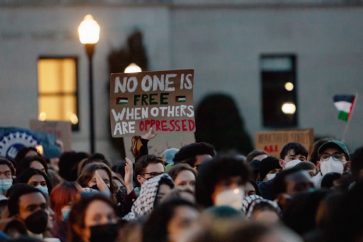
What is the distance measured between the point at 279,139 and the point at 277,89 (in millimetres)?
15605

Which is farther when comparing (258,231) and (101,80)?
(101,80)

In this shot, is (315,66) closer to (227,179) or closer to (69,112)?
(69,112)

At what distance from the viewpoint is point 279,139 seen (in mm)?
21656

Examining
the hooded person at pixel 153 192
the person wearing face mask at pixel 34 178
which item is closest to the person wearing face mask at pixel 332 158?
the person wearing face mask at pixel 34 178

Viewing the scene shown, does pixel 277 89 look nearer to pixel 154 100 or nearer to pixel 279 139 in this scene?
pixel 279 139

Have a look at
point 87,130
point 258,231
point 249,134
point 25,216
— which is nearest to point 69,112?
point 87,130

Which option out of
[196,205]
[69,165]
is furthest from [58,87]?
[196,205]

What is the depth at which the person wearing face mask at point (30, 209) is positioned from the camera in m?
9.90

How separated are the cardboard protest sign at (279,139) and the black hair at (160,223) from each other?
13408 mm

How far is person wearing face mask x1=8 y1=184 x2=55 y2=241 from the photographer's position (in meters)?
9.90

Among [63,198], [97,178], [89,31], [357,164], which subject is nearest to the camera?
[357,164]

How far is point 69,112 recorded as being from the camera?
1396 inches

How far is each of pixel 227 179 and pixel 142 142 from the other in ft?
18.8

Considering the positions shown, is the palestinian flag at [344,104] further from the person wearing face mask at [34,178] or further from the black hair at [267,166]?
the person wearing face mask at [34,178]
